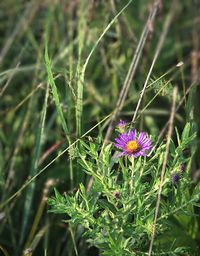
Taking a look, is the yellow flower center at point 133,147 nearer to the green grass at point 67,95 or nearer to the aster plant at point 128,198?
the aster plant at point 128,198

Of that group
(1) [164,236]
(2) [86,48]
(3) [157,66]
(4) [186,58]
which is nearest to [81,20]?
(2) [86,48]

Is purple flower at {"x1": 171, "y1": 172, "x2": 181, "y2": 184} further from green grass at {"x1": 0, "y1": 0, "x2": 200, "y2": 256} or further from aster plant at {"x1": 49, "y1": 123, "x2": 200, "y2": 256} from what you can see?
green grass at {"x1": 0, "y1": 0, "x2": 200, "y2": 256}

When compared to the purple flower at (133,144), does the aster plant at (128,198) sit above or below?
below

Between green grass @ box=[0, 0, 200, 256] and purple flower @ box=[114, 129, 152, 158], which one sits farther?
green grass @ box=[0, 0, 200, 256]

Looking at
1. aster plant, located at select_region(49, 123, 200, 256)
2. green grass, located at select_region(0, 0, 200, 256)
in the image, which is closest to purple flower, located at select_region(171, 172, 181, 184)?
aster plant, located at select_region(49, 123, 200, 256)

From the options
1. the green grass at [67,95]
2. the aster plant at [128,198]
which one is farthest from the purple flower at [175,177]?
the green grass at [67,95]

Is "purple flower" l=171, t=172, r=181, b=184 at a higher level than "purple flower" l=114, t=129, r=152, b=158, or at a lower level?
lower

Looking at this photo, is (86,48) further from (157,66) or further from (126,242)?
(126,242)
